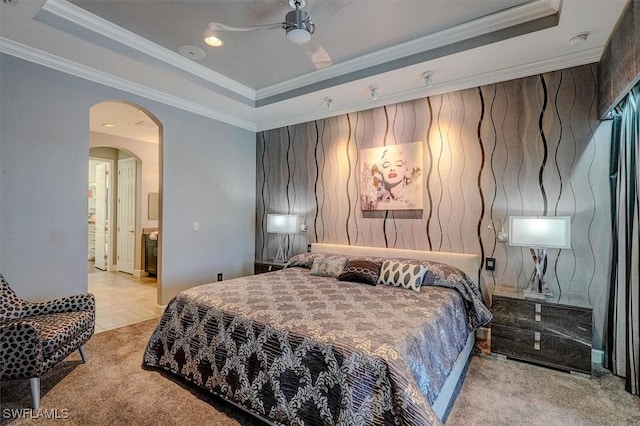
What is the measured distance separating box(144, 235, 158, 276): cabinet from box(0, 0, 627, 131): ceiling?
11.2ft

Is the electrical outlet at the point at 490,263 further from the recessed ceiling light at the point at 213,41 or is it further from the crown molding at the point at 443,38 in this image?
the recessed ceiling light at the point at 213,41

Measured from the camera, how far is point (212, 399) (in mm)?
2207

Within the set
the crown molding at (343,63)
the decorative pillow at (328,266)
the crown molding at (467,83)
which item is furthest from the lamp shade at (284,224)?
the crown molding at (343,63)

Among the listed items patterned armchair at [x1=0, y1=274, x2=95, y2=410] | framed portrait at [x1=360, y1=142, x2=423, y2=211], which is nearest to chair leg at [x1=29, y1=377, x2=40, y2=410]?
patterned armchair at [x1=0, y1=274, x2=95, y2=410]

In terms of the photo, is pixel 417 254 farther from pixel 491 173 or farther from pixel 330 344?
pixel 330 344

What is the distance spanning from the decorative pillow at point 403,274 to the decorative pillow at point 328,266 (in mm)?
524

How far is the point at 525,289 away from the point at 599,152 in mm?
1385

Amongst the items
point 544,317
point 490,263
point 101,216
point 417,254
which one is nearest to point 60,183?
point 417,254

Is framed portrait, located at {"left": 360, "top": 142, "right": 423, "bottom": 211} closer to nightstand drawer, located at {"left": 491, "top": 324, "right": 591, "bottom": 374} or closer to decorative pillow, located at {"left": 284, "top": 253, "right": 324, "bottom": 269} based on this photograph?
decorative pillow, located at {"left": 284, "top": 253, "right": 324, "bottom": 269}

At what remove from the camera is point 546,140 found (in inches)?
117

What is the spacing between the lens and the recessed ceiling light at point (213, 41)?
2.88 meters

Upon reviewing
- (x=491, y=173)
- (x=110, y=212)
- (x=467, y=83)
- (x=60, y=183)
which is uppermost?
(x=467, y=83)

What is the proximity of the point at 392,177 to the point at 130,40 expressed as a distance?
3037 mm

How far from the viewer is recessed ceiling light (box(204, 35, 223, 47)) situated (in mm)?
2882
